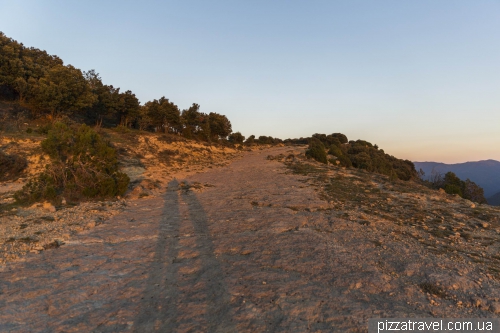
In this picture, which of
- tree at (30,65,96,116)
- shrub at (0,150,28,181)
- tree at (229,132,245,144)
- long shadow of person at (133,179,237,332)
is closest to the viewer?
long shadow of person at (133,179,237,332)

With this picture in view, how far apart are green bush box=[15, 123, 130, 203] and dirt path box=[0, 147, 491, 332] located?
15.9ft

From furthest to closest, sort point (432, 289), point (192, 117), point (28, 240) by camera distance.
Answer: point (192, 117)
point (28, 240)
point (432, 289)

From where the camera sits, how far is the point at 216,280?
17.5 ft

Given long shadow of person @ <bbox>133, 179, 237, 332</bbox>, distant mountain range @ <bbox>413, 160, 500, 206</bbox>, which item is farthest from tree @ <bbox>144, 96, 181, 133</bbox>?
distant mountain range @ <bbox>413, 160, 500, 206</bbox>

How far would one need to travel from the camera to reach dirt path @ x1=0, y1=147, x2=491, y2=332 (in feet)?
13.4

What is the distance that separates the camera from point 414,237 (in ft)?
24.2

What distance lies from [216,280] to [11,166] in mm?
18344

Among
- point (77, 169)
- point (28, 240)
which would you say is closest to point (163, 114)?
point (77, 169)

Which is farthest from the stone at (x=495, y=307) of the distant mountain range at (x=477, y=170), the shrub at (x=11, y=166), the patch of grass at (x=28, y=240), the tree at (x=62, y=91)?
the distant mountain range at (x=477, y=170)

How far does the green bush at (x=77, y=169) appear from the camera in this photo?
517 inches

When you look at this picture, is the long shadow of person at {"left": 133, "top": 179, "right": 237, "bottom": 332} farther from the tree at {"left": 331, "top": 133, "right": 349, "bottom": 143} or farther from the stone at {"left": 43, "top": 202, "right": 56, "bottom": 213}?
the tree at {"left": 331, "top": 133, "right": 349, "bottom": 143}

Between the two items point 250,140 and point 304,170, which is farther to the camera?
point 250,140

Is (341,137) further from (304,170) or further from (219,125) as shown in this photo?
(304,170)

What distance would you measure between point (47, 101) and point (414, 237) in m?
37.0
